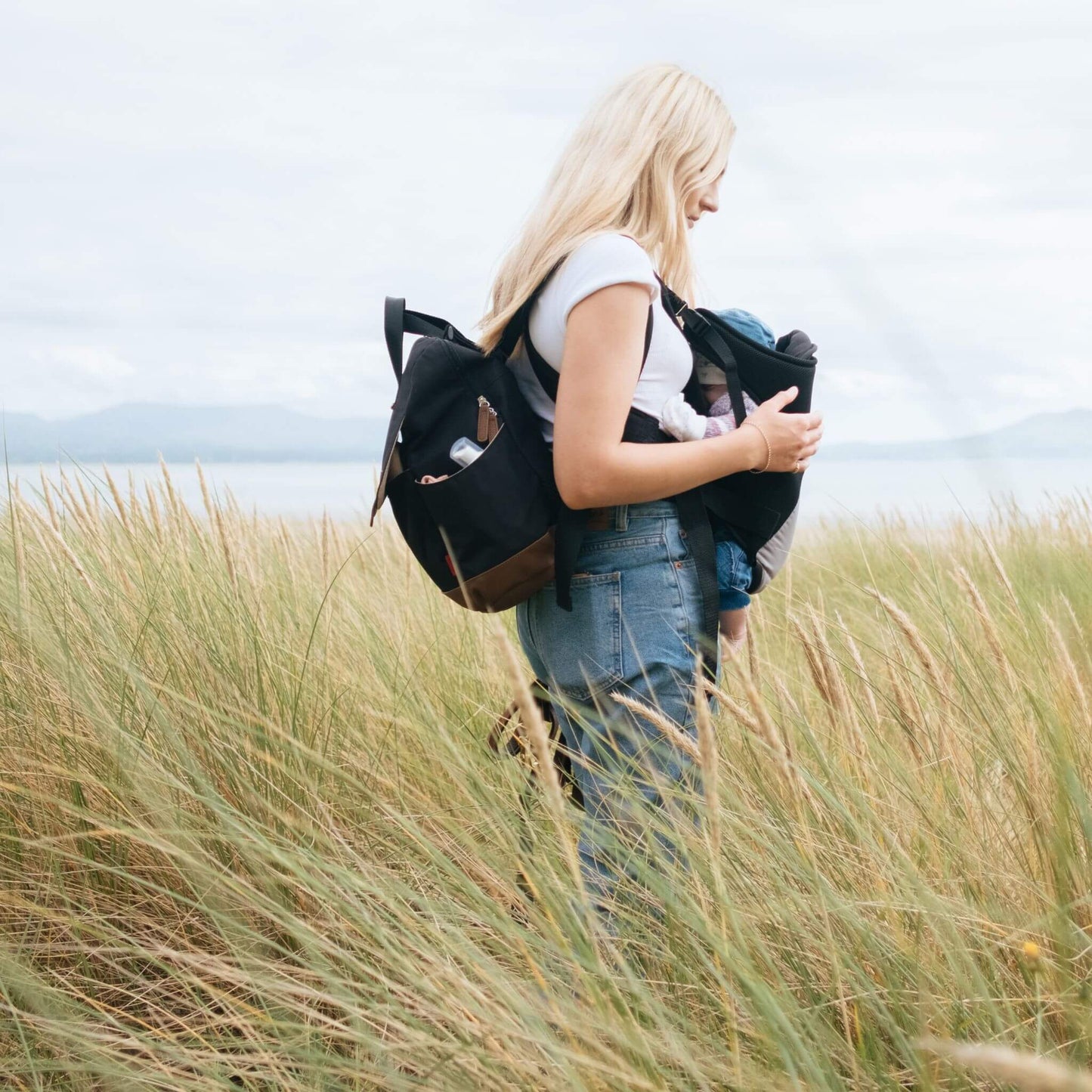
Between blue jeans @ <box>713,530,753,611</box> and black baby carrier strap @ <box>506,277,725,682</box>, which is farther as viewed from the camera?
blue jeans @ <box>713,530,753,611</box>

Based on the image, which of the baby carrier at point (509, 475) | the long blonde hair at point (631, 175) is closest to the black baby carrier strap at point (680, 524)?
the baby carrier at point (509, 475)

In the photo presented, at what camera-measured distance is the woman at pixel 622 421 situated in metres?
1.74

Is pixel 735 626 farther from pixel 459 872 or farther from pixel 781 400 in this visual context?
pixel 459 872

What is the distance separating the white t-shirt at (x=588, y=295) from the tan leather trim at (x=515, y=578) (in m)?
0.22

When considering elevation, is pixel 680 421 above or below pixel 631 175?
below

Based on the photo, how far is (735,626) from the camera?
7.11ft

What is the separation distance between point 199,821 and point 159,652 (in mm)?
618

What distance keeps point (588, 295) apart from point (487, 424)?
0.30 meters

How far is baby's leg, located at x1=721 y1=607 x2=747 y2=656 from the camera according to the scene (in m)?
2.12

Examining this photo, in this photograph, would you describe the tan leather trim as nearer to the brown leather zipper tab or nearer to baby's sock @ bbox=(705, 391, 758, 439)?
the brown leather zipper tab

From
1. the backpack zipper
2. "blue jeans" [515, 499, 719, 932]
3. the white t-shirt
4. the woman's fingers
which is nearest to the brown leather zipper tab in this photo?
the backpack zipper

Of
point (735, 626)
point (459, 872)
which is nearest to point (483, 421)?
point (735, 626)

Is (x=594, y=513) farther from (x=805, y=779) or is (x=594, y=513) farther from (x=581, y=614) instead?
(x=805, y=779)

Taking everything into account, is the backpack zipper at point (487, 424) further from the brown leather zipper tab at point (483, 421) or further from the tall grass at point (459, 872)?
the tall grass at point (459, 872)
